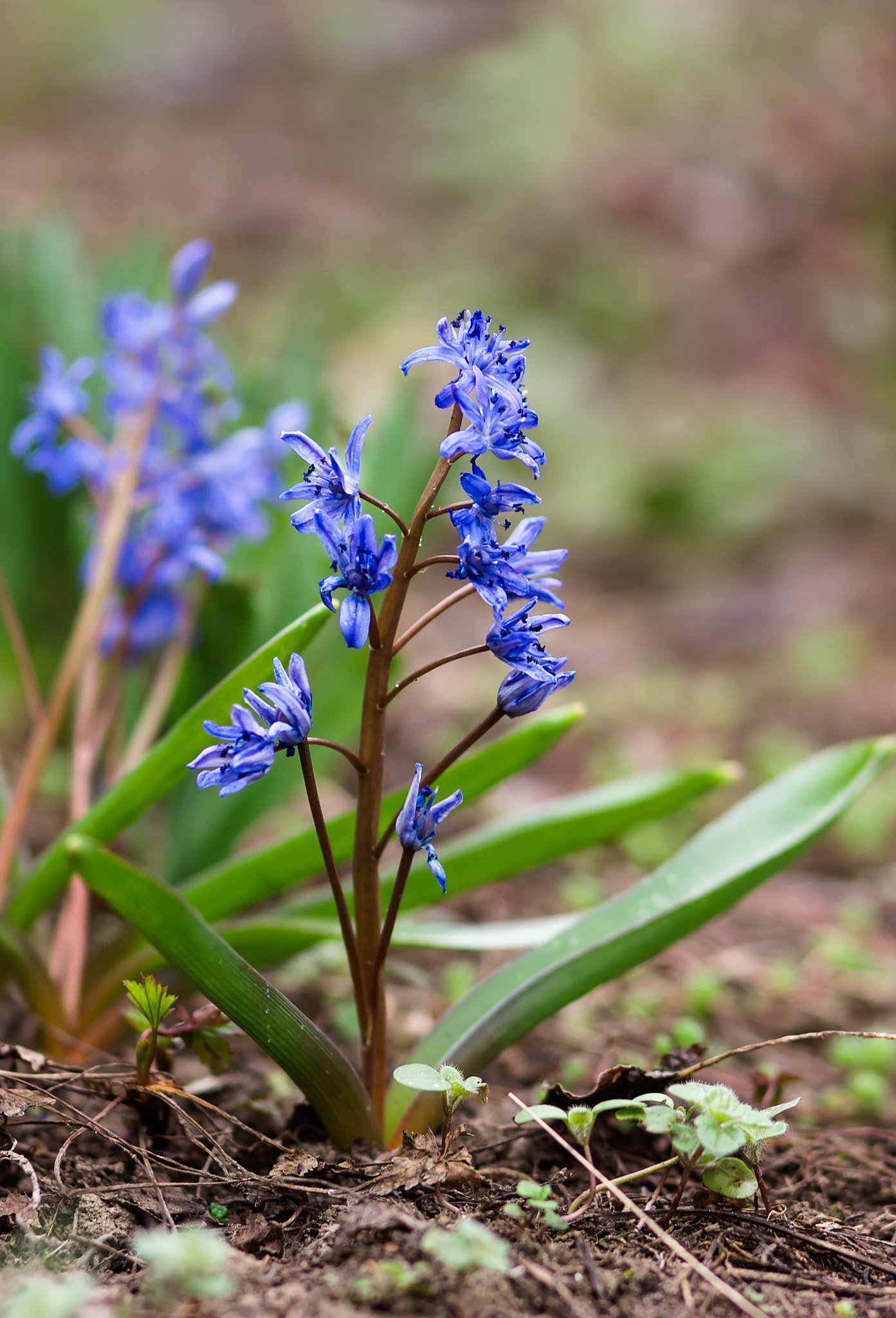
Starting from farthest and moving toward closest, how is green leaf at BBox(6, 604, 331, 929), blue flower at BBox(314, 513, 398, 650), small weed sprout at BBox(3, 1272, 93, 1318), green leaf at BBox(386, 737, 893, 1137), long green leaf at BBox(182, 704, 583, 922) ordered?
long green leaf at BBox(182, 704, 583, 922)
green leaf at BBox(386, 737, 893, 1137)
green leaf at BBox(6, 604, 331, 929)
blue flower at BBox(314, 513, 398, 650)
small weed sprout at BBox(3, 1272, 93, 1318)

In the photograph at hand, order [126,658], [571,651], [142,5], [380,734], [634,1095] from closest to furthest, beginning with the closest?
[380,734] < [634,1095] < [126,658] < [571,651] < [142,5]

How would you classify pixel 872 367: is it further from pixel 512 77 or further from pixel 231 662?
pixel 231 662

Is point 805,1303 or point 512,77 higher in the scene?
point 512,77

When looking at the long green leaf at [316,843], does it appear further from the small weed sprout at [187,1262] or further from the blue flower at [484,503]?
the small weed sprout at [187,1262]

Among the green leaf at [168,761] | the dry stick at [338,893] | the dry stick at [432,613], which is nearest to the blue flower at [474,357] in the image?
the dry stick at [432,613]

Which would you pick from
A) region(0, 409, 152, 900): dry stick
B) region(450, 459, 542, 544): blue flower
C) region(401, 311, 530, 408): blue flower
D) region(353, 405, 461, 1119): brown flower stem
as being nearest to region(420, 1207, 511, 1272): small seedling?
region(353, 405, 461, 1119): brown flower stem

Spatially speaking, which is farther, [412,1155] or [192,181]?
[192,181]

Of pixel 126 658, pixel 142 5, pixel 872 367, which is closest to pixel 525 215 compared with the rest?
pixel 872 367

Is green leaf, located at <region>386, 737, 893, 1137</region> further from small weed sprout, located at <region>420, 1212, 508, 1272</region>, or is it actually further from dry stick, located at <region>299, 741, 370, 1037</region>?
small weed sprout, located at <region>420, 1212, 508, 1272</region>
